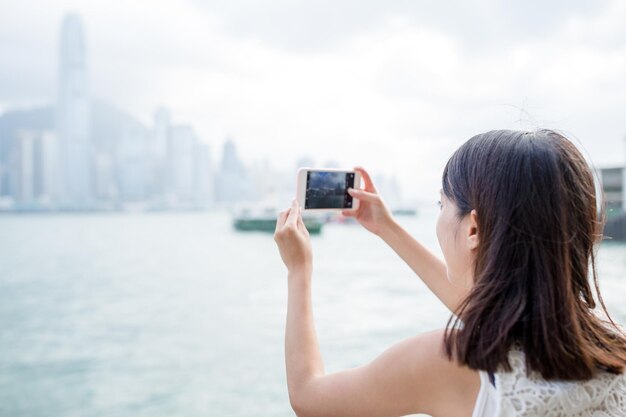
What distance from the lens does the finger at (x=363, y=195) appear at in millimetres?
853

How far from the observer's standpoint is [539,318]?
51 centimetres

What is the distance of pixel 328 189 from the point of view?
0.83m

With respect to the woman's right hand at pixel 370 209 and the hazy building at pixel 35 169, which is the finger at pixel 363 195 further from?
the hazy building at pixel 35 169

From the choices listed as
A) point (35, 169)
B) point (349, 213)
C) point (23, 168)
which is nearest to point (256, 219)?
point (35, 169)

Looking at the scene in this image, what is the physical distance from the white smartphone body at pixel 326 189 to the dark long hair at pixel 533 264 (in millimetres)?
269

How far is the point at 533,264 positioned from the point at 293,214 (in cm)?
28

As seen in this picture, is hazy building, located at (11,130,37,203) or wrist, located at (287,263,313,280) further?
hazy building, located at (11,130,37,203)

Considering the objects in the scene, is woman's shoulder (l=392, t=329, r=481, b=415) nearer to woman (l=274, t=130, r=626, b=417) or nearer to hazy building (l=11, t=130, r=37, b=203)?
woman (l=274, t=130, r=626, b=417)

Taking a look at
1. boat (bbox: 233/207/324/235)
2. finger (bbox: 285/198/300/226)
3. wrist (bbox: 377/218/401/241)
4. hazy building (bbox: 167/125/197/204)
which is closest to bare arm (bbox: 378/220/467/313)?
wrist (bbox: 377/218/401/241)

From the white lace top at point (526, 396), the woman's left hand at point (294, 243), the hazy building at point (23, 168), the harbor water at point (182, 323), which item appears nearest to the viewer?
the white lace top at point (526, 396)

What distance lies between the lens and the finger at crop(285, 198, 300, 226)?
680 millimetres

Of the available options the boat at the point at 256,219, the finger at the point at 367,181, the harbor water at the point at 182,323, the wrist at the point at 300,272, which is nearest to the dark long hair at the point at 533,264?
the wrist at the point at 300,272

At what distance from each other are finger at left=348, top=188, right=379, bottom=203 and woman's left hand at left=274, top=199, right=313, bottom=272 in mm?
175

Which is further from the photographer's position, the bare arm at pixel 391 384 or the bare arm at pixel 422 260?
the bare arm at pixel 422 260
